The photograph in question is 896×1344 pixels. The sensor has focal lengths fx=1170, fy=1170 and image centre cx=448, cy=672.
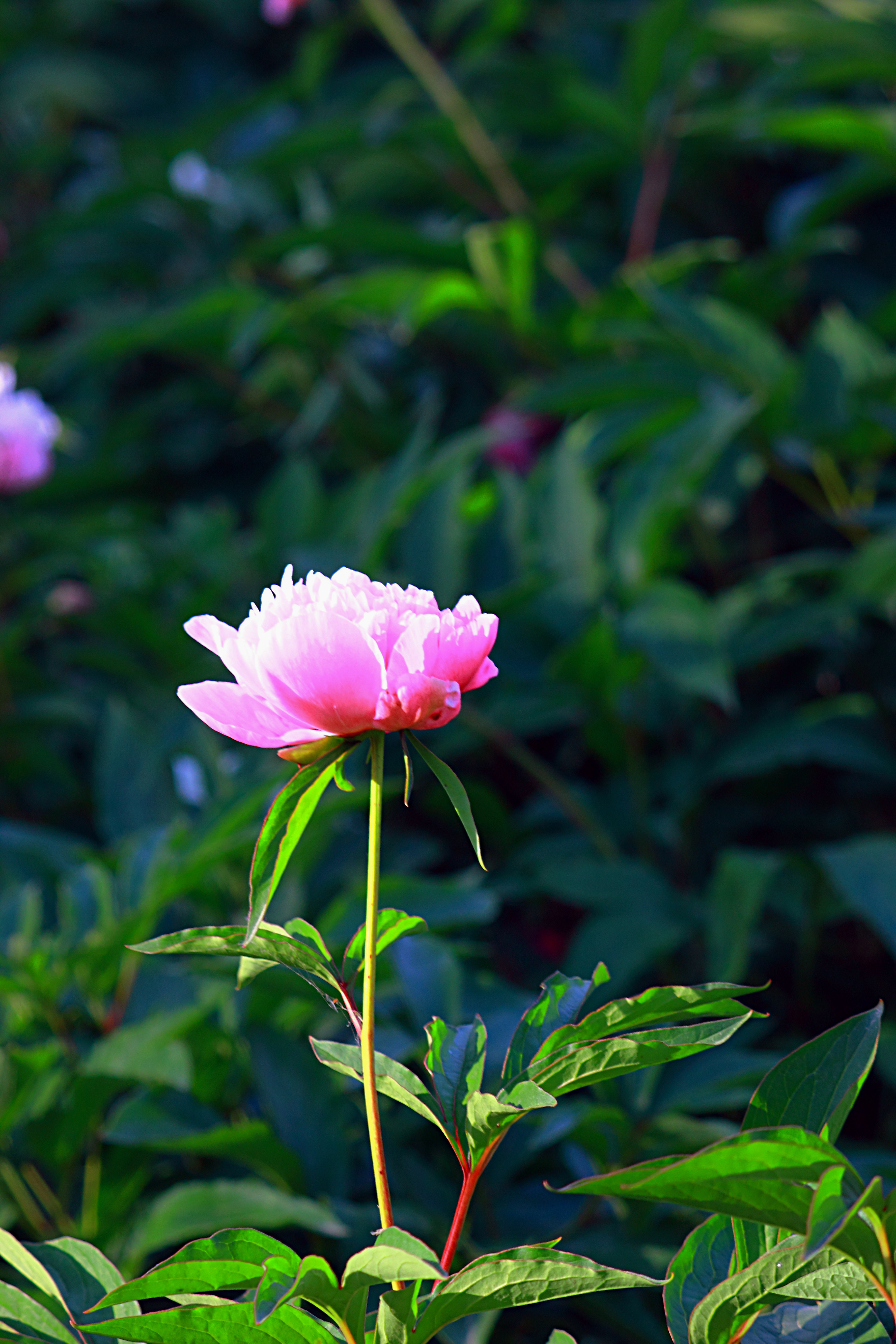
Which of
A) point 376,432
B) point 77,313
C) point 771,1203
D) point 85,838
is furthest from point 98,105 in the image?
point 771,1203

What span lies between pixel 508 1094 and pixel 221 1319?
12cm

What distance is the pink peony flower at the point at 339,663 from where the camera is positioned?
395 millimetres

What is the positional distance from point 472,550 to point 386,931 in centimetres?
96

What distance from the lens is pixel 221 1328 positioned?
0.39 meters

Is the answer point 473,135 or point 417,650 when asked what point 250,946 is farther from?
point 473,135

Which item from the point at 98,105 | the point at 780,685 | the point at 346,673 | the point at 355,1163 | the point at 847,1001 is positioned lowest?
the point at 847,1001

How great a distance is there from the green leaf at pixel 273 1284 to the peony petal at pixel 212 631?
0.68 ft

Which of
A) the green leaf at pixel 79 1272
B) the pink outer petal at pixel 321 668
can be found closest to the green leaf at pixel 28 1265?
the green leaf at pixel 79 1272

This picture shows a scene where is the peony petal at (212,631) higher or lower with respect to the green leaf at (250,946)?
higher

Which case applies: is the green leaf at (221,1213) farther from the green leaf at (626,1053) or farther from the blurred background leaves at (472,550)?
the green leaf at (626,1053)

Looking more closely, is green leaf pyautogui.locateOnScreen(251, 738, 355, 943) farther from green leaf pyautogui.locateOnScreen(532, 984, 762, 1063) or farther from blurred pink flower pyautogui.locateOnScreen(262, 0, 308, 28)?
blurred pink flower pyautogui.locateOnScreen(262, 0, 308, 28)

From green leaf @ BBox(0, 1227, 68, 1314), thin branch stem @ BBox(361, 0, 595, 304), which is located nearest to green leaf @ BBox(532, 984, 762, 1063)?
green leaf @ BBox(0, 1227, 68, 1314)

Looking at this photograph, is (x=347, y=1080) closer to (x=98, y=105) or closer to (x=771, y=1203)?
(x=771, y=1203)

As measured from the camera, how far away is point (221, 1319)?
0.39 m
